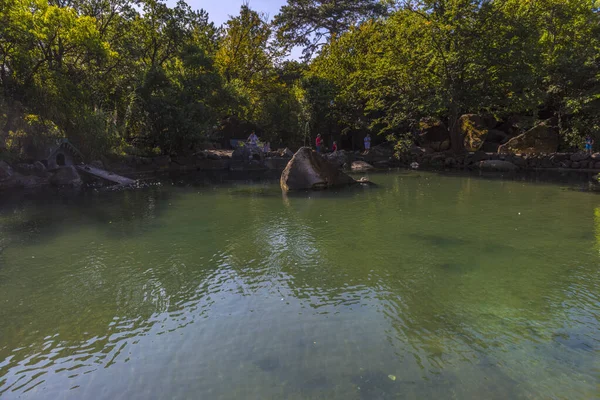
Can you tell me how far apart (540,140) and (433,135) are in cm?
794

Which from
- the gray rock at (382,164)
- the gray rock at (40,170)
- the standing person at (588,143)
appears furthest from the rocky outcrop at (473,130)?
the gray rock at (40,170)

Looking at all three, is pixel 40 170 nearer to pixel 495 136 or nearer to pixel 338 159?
pixel 338 159

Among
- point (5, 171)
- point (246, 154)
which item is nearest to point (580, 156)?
point (246, 154)

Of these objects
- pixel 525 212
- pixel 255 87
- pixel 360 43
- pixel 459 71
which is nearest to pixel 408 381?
pixel 525 212

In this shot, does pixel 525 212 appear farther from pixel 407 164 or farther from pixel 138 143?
pixel 138 143

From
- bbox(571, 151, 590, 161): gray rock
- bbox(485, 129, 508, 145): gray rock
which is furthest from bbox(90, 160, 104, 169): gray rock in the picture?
bbox(571, 151, 590, 161): gray rock

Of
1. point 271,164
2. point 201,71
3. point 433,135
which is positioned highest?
point 201,71

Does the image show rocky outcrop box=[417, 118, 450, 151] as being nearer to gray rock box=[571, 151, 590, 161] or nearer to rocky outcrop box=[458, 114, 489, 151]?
rocky outcrop box=[458, 114, 489, 151]

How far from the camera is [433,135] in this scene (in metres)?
30.3

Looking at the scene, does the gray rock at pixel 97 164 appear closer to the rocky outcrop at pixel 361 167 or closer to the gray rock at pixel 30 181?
the gray rock at pixel 30 181

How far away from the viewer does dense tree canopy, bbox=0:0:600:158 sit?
651 inches

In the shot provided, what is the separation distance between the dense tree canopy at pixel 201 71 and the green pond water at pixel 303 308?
994 centimetres

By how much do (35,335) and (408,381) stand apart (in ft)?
12.9

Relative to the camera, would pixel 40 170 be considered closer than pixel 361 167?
Yes
